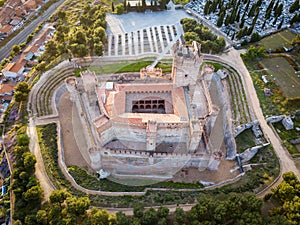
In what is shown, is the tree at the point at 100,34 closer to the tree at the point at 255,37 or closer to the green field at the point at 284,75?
the tree at the point at 255,37

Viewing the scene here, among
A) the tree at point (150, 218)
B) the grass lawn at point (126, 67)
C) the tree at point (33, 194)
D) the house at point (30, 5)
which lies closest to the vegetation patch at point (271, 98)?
the grass lawn at point (126, 67)

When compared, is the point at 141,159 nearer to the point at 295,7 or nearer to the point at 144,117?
the point at 144,117

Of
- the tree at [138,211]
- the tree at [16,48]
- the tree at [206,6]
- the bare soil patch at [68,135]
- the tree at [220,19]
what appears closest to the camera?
the tree at [138,211]

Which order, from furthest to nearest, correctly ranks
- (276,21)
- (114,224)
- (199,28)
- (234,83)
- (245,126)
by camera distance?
(276,21) → (199,28) → (234,83) → (245,126) → (114,224)

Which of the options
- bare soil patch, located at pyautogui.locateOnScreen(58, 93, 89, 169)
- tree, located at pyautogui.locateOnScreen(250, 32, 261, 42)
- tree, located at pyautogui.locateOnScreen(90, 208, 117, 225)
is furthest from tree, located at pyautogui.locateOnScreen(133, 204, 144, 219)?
tree, located at pyautogui.locateOnScreen(250, 32, 261, 42)

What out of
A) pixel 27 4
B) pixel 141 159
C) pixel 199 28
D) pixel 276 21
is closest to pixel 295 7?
pixel 276 21

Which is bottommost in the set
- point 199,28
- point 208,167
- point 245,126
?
point 208,167
